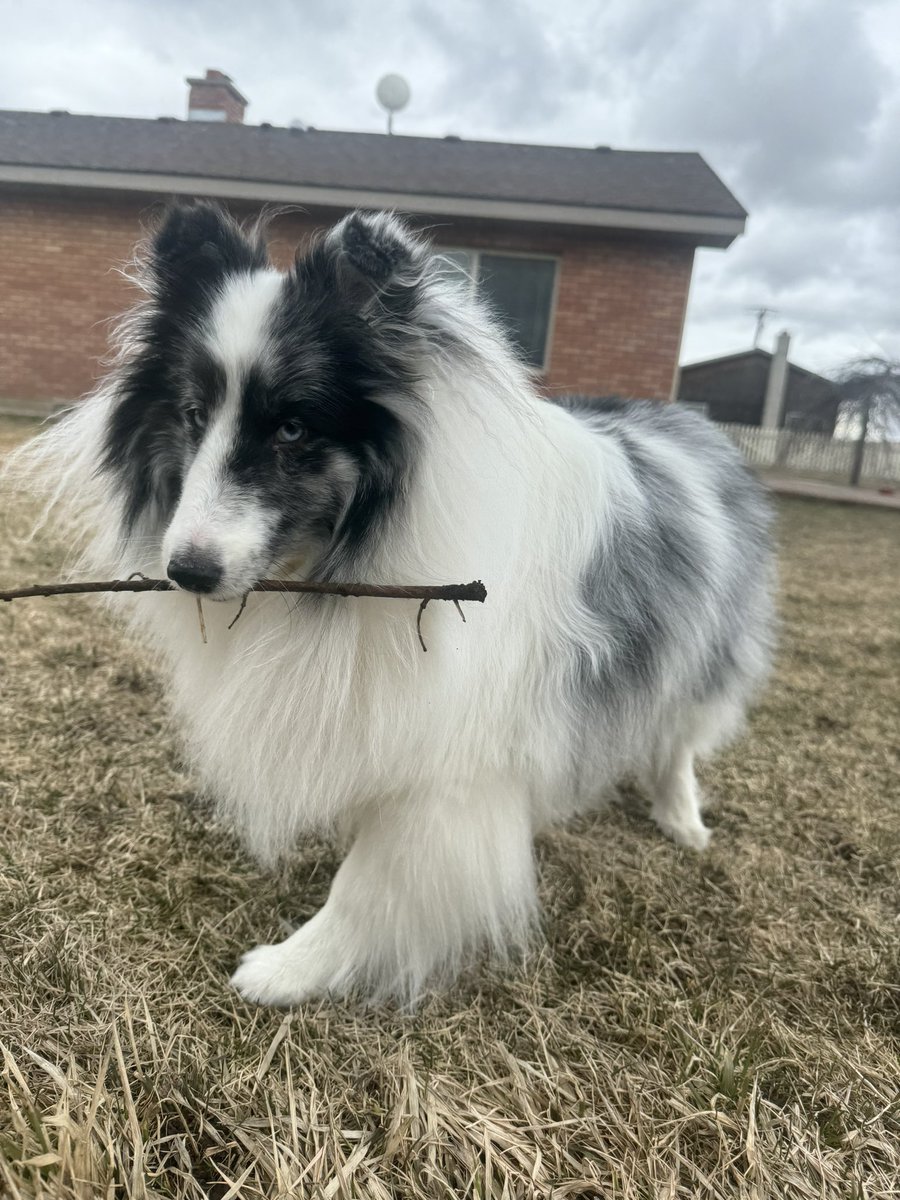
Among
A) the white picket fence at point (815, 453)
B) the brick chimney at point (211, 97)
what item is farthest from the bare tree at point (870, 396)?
the brick chimney at point (211, 97)

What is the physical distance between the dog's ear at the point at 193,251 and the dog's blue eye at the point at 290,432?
41cm

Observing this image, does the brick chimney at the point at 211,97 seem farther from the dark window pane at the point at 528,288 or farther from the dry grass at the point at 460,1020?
the dry grass at the point at 460,1020

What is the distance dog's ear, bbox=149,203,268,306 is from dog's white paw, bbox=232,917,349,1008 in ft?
4.93

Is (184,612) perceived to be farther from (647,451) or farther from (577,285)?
(577,285)

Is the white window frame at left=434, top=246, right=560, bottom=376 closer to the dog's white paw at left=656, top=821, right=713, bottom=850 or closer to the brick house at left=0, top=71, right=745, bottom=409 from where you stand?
the brick house at left=0, top=71, right=745, bottom=409

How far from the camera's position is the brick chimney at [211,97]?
1548 centimetres

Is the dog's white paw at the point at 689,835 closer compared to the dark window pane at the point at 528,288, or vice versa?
the dog's white paw at the point at 689,835

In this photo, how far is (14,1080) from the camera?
1320mm

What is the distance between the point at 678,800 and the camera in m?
2.60

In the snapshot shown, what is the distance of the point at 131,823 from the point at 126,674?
3.67ft

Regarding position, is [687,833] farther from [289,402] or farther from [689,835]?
[289,402]

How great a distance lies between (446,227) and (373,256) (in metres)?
9.80

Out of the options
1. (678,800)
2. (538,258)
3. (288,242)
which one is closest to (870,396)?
(538,258)

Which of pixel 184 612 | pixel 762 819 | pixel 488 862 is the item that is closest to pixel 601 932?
pixel 488 862
